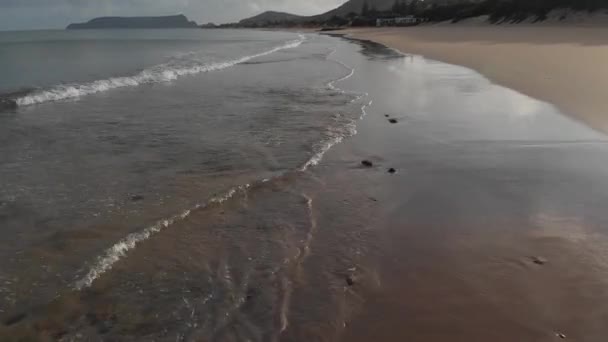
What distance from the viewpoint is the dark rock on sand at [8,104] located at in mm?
11816

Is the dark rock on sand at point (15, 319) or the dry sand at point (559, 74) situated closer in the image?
the dark rock on sand at point (15, 319)

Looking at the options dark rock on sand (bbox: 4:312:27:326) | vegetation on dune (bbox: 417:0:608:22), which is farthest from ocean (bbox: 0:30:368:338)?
vegetation on dune (bbox: 417:0:608:22)

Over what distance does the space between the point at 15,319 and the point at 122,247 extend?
43.4 inches

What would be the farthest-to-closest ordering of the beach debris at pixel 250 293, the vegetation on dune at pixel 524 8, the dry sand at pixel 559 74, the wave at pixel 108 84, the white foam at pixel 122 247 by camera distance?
the vegetation on dune at pixel 524 8 → the wave at pixel 108 84 → the dry sand at pixel 559 74 → the white foam at pixel 122 247 → the beach debris at pixel 250 293

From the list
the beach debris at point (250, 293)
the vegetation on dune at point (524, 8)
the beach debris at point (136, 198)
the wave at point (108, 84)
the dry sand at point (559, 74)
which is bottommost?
the wave at point (108, 84)

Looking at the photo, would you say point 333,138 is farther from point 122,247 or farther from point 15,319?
point 15,319

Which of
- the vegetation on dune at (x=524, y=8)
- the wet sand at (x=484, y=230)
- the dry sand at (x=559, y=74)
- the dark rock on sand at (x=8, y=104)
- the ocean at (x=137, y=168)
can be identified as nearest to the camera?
the wet sand at (x=484, y=230)

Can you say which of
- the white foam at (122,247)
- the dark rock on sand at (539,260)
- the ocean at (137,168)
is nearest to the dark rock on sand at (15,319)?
the ocean at (137,168)

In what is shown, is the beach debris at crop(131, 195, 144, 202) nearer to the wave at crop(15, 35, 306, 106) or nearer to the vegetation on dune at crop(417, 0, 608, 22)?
the wave at crop(15, 35, 306, 106)

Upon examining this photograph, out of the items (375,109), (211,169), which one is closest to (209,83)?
(375,109)

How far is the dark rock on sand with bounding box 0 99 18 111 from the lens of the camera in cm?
1182

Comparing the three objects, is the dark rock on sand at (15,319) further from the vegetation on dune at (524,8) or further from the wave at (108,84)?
the vegetation on dune at (524,8)

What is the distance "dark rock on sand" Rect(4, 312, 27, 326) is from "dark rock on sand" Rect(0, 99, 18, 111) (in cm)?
1029

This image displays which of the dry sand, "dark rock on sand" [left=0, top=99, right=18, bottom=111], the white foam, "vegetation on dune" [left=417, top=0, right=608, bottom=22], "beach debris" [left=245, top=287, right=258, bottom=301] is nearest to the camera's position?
"beach debris" [left=245, top=287, right=258, bottom=301]
